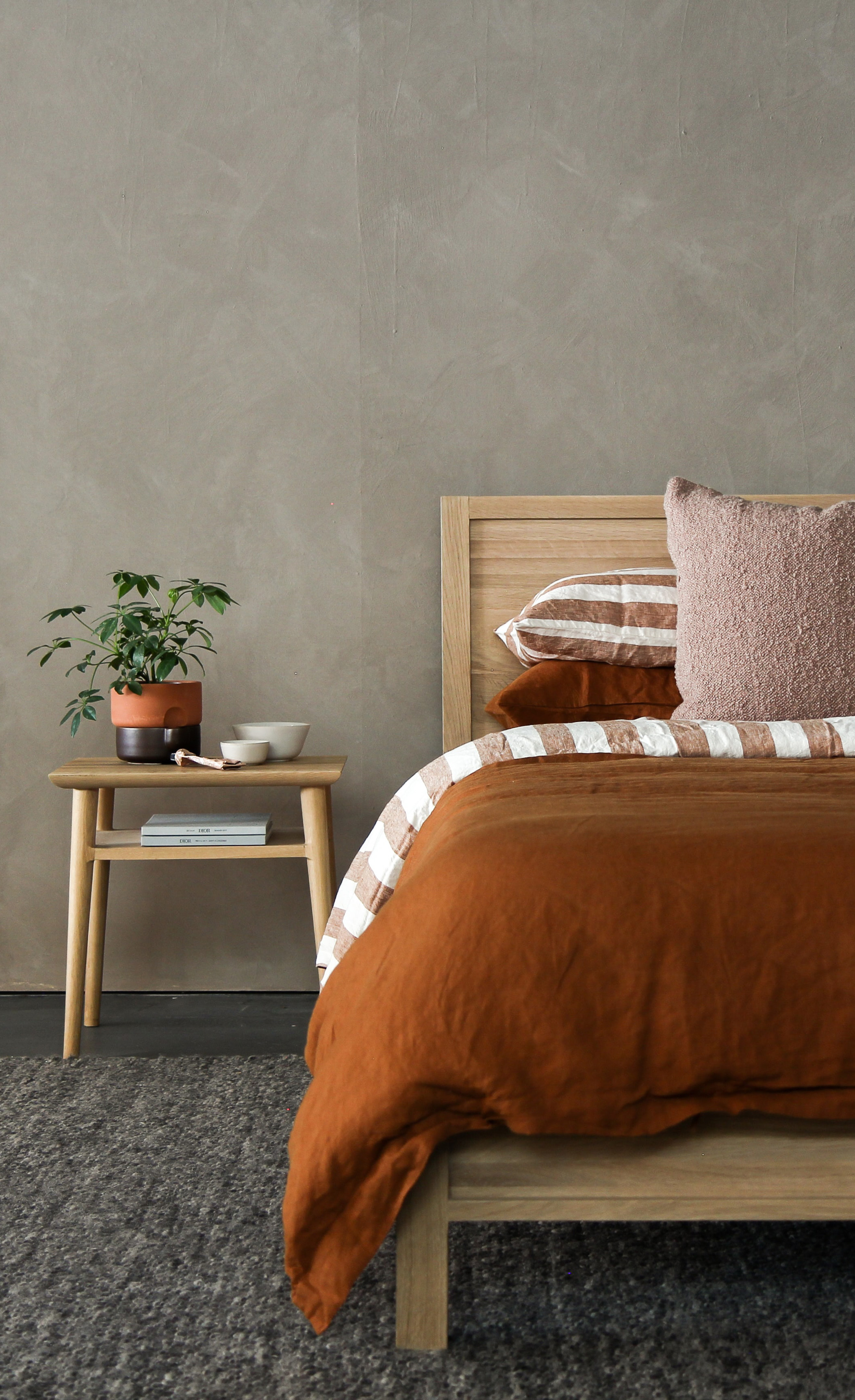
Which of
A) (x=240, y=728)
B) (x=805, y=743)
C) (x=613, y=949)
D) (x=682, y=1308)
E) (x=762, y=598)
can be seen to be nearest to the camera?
(x=613, y=949)

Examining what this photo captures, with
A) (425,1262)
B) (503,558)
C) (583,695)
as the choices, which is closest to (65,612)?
(503,558)

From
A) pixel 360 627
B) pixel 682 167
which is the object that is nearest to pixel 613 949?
pixel 360 627

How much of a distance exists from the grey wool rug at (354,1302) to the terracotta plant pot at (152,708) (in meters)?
0.78

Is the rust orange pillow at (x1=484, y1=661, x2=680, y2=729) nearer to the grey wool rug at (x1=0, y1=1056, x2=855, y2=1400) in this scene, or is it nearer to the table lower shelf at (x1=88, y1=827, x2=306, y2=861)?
the table lower shelf at (x1=88, y1=827, x2=306, y2=861)

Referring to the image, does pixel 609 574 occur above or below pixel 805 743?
above

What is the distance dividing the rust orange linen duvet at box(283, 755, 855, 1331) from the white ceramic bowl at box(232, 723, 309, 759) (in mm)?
1073

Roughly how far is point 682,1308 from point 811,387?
189cm

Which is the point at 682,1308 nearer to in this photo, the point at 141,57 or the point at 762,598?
the point at 762,598

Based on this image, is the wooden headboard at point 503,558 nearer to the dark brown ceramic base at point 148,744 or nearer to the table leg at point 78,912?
the dark brown ceramic base at point 148,744

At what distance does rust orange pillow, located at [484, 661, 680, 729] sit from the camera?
1.99 meters

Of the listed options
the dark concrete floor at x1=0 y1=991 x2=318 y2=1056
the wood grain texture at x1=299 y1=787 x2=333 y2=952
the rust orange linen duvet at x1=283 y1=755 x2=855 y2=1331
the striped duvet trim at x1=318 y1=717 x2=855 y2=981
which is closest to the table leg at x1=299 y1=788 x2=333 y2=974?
the wood grain texture at x1=299 y1=787 x2=333 y2=952

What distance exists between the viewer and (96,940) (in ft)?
7.00

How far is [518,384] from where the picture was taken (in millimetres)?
2344

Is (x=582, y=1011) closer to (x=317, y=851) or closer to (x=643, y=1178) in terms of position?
(x=643, y=1178)
